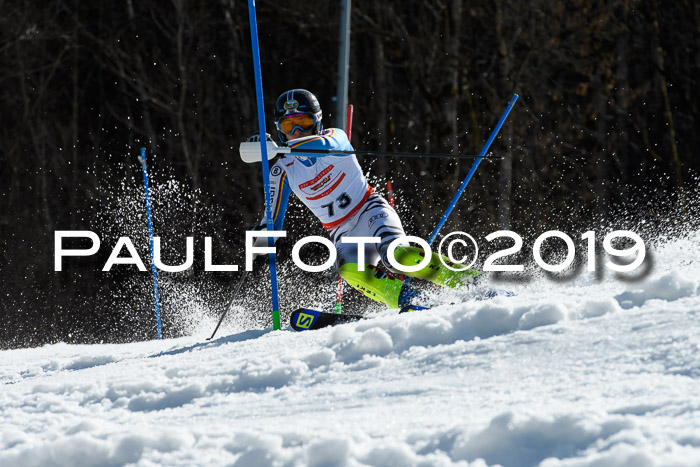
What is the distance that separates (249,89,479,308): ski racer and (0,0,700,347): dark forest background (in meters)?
4.66

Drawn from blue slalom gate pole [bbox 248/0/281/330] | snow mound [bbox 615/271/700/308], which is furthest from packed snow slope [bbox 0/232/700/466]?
blue slalom gate pole [bbox 248/0/281/330]

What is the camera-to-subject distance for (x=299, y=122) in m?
4.94

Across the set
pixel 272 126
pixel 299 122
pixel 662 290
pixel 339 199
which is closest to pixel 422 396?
pixel 662 290

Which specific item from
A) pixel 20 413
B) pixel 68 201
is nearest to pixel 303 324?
pixel 20 413

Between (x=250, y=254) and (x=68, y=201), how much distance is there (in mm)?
12165

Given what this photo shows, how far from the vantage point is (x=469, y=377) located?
257 centimetres

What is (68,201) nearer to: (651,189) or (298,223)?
(298,223)

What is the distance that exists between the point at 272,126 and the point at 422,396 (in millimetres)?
13569

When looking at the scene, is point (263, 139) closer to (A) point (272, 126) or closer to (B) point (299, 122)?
(B) point (299, 122)

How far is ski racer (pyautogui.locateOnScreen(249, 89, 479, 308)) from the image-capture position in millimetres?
4629

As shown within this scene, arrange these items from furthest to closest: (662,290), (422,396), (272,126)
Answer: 1. (272,126)
2. (662,290)
3. (422,396)

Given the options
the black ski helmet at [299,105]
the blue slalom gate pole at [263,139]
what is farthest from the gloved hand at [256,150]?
Answer: the black ski helmet at [299,105]

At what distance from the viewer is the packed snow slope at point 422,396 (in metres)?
1.97

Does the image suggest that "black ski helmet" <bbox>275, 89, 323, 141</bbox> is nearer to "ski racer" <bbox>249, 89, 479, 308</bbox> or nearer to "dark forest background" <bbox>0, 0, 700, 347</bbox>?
"ski racer" <bbox>249, 89, 479, 308</bbox>
